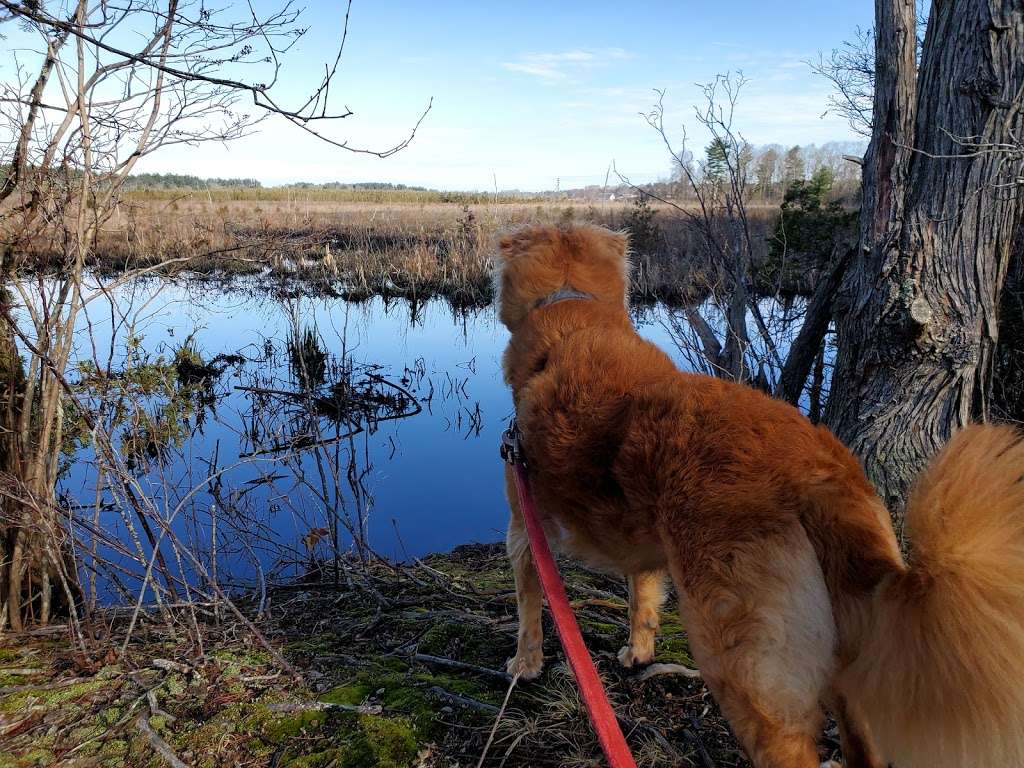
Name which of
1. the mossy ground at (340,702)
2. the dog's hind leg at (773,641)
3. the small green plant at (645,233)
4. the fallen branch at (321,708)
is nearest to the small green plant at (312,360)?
the mossy ground at (340,702)

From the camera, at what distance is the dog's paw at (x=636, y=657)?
3.09 m

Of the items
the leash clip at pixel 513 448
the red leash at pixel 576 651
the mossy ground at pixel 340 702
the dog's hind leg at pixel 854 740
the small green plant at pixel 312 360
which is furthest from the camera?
the small green plant at pixel 312 360

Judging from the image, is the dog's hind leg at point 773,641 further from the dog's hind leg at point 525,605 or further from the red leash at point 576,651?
the dog's hind leg at point 525,605

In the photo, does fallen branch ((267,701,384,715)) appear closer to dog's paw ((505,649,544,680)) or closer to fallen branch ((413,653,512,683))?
fallen branch ((413,653,512,683))

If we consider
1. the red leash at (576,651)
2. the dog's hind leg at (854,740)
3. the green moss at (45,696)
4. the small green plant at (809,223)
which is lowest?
the green moss at (45,696)

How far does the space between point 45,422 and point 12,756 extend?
2.02 meters

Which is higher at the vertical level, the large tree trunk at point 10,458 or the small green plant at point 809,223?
the small green plant at point 809,223

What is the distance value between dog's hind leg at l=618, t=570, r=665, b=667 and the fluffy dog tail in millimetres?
1418

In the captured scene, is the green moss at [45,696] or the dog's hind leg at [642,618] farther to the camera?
the dog's hind leg at [642,618]

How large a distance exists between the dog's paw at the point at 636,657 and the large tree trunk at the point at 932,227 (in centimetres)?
183

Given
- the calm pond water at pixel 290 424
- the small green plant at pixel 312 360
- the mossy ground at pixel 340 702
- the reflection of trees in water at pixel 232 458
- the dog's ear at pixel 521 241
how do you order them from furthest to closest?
the small green plant at pixel 312 360 → the calm pond water at pixel 290 424 → the dog's ear at pixel 521 241 → the reflection of trees in water at pixel 232 458 → the mossy ground at pixel 340 702

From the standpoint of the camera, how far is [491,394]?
1105 centimetres

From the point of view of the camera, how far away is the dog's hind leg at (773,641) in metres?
1.83

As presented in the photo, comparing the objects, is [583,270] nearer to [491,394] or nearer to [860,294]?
[860,294]
